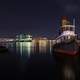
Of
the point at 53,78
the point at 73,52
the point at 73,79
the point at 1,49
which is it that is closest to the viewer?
the point at 73,79

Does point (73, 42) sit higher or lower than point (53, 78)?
higher

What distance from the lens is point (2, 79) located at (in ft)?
84.7

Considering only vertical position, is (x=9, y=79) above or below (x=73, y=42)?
below

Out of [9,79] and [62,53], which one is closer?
[9,79]

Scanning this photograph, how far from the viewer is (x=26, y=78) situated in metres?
26.3

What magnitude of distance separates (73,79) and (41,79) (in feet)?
14.3

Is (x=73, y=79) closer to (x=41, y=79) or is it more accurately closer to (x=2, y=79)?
(x=41, y=79)

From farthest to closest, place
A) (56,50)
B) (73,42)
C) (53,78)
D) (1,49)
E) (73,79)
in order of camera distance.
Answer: (1,49), (56,50), (73,42), (53,78), (73,79)

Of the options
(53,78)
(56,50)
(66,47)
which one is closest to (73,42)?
(66,47)

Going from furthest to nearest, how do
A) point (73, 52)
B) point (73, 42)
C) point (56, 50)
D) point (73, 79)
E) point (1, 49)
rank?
point (1, 49) < point (56, 50) < point (73, 42) < point (73, 52) < point (73, 79)

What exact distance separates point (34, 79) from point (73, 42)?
38636 millimetres

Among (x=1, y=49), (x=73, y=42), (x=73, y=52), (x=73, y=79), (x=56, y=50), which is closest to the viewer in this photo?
(x=73, y=79)

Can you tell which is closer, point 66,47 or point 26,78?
point 26,78

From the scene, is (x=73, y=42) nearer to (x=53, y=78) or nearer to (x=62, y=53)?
(x=62, y=53)
